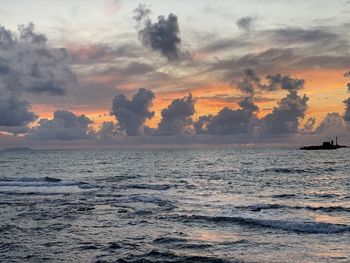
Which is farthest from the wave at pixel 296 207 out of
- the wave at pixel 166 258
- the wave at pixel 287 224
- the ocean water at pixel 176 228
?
the wave at pixel 166 258

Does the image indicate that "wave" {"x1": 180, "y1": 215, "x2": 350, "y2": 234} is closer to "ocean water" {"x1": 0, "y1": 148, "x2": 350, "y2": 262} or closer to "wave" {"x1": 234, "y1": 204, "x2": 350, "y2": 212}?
"ocean water" {"x1": 0, "y1": 148, "x2": 350, "y2": 262}

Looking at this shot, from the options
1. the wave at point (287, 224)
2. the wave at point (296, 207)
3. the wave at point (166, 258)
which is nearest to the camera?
the wave at point (166, 258)

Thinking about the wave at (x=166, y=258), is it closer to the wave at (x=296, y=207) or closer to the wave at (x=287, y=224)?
the wave at (x=287, y=224)

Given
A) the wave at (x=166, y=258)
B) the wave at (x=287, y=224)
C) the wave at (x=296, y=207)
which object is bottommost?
the wave at (x=296, y=207)

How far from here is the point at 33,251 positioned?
18.4 m

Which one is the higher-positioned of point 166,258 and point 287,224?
point 166,258

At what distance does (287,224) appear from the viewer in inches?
955

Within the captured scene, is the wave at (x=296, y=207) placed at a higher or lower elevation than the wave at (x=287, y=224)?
lower

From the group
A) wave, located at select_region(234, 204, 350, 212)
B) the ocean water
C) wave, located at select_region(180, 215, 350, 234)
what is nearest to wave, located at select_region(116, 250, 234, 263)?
the ocean water

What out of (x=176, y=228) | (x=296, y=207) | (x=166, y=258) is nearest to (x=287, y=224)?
(x=176, y=228)

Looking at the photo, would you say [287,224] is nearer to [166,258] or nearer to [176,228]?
[176,228]

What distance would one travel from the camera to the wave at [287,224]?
74.7ft

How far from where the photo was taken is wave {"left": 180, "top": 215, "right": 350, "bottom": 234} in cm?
2277

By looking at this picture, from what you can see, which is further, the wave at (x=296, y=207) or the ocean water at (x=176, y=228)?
the wave at (x=296, y=207)
